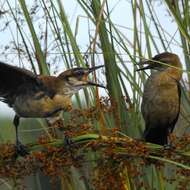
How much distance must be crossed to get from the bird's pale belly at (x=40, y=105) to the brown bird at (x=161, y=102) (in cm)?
71

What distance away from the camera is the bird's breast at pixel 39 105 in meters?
2.19

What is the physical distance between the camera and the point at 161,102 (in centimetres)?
294

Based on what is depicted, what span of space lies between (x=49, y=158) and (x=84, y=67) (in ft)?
1.98

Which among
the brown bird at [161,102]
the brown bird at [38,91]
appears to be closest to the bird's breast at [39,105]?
the brown bird at [38,91]

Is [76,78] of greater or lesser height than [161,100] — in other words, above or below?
above

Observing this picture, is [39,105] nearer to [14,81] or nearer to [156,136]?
[14,81]

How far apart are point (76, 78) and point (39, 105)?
19cm

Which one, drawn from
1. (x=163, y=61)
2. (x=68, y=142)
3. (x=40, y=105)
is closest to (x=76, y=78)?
(x=40, y=105)

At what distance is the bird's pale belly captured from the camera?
219 cm

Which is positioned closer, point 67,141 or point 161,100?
point 67,141

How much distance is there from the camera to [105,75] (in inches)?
73.1

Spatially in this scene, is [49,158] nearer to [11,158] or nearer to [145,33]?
[11,158]

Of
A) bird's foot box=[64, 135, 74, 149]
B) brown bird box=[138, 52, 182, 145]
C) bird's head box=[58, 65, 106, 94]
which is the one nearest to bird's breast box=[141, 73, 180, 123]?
brown bird box=[138, 52, 182, 145]

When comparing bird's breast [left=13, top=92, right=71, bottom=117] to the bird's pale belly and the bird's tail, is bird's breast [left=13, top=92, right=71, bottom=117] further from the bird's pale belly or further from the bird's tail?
the bird's tail
